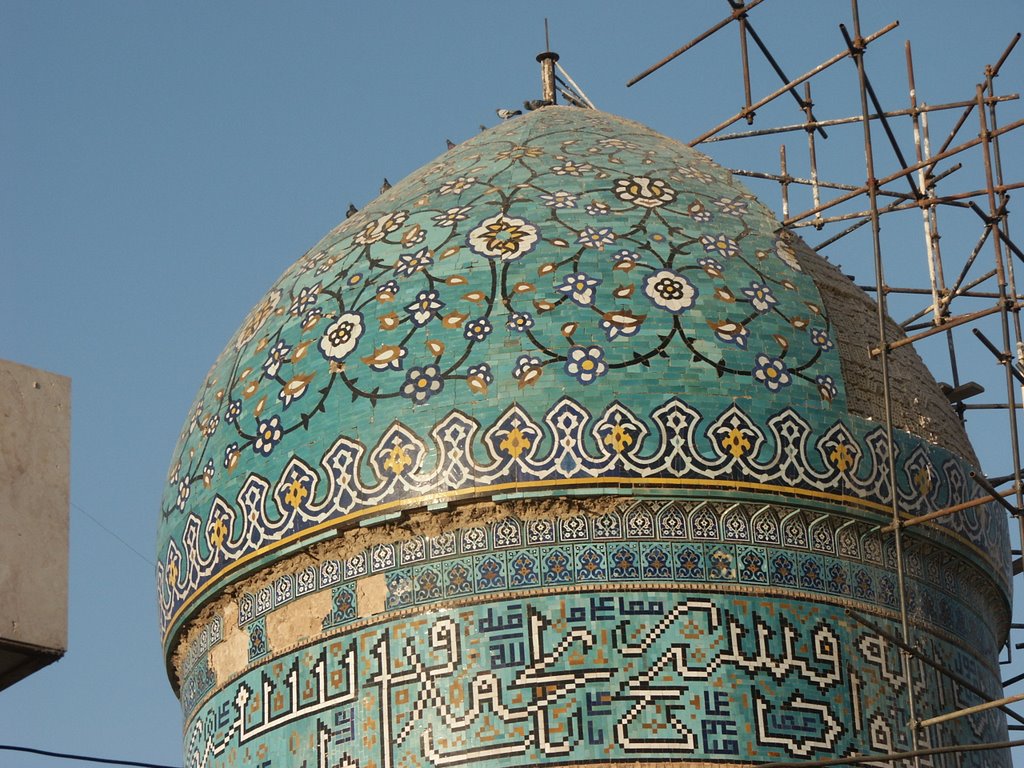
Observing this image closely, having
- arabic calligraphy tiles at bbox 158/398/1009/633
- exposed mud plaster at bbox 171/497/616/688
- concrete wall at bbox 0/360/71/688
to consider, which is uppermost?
arabic calligraphy tiles at bbox 158/398/1009/633

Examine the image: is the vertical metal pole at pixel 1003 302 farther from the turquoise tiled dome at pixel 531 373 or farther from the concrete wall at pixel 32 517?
the concrete wall at pixel 32 517

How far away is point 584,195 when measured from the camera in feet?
46.6

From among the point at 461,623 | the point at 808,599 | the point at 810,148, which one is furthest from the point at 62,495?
the point at 810,148

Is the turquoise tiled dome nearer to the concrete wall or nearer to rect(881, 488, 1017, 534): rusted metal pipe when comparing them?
rect(881, 488, 1017, 534): rusted metal pipe

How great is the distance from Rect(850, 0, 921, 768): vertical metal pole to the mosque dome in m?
0.11

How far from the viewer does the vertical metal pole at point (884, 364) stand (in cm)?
1299

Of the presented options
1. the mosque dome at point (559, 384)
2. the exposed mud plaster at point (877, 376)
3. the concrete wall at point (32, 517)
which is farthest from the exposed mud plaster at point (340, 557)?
the concrete wall at point (32, 517)

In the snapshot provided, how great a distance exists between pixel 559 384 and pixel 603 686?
1506mm

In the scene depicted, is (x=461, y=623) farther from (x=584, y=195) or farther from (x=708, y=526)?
(x=584, y=195)

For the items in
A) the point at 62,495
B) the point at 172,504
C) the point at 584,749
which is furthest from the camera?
the point at 172,504

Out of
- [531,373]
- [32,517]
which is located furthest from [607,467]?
[32,517]

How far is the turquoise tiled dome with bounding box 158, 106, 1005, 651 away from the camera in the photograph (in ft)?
43.0

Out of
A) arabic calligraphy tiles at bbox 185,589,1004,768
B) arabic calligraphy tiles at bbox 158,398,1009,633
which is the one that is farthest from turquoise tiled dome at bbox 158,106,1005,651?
arabic calligraphy tiles at bbox 185,589,1004,768

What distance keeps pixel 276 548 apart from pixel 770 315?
108 inches
